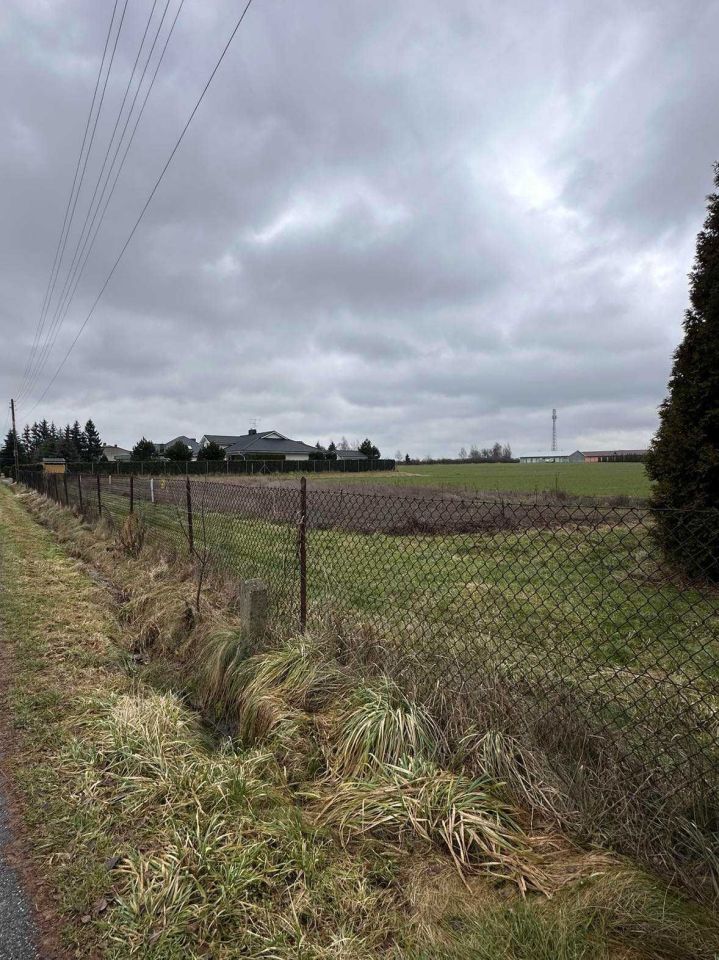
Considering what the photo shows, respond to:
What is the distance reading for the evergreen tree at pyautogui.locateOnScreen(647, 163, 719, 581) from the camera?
260 inches

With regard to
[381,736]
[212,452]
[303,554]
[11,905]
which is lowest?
[11,905]

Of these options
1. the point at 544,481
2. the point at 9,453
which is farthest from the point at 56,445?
the point at 544,481

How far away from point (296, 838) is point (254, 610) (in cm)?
195

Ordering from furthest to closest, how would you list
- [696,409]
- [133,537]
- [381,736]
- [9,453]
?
[9,453] → [133,537] → [696,409] → [381,736]

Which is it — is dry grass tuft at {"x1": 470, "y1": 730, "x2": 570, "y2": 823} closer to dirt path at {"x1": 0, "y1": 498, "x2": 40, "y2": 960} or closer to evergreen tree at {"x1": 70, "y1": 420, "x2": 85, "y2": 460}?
dirt path at {"x1": 0, "y1": 498, "x2": 40, "y2": 960}

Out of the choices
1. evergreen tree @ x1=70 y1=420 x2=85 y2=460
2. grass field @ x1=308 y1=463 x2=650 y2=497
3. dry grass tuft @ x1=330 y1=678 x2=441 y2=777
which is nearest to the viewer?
dry grass tuft @ x1=330 y1=678 x2=441 y2=777

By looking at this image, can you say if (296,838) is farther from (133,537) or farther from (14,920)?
(133,537)

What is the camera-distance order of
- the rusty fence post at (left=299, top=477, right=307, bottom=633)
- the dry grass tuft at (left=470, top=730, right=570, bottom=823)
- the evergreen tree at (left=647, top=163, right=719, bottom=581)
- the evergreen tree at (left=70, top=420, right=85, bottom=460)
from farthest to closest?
the evergreen tree at (left=70, top=420, right=85, bottom=460) < the evergreen tree at (left=647, top=163, right=719, bottom=581) < the rusty fence post at (left=299, top=477, right=307, bottom=633) < the dry grass tuft at (left=470, top=730, right=570, bottom=823)

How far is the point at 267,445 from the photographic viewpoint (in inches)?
3059

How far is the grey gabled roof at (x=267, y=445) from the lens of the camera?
251ft

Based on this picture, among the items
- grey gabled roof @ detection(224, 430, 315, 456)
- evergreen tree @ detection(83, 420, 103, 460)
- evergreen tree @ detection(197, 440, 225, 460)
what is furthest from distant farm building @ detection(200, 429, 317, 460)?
evergreen tree @ detection(83, 420, 103, 460)

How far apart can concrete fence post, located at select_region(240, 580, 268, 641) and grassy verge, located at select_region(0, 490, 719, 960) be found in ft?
0.65

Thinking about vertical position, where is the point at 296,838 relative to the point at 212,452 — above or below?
below

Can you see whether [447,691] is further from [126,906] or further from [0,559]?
[0,559]
